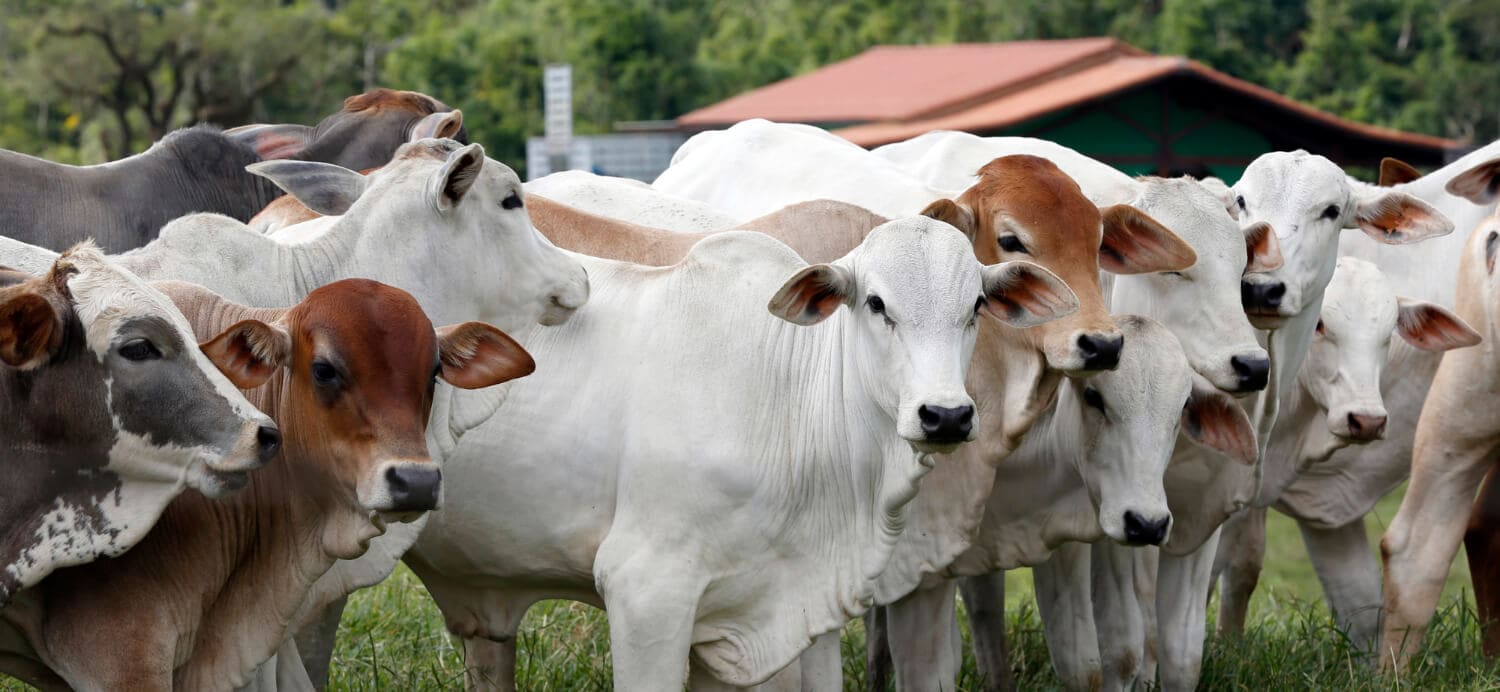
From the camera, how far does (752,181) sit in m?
5.76

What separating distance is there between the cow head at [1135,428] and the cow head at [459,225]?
1315mm

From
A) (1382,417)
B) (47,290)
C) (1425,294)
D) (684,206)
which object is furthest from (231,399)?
(1425,294)

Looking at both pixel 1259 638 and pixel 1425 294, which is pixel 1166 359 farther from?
pixel 1425 294

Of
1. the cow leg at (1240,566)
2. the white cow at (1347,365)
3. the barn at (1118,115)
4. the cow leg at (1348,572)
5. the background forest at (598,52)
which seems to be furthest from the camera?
the background forest at (598,52)

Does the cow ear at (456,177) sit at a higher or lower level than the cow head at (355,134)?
higher

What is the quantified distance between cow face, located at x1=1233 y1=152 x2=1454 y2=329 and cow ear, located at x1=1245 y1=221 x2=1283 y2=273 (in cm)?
3

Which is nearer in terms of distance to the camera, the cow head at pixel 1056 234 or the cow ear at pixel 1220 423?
the cow head at pixel 1056 234

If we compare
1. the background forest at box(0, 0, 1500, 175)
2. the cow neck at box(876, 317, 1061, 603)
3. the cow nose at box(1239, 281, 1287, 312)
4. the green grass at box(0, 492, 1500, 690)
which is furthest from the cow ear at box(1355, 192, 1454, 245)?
the background forest at box(0, 0, 1500, 175)

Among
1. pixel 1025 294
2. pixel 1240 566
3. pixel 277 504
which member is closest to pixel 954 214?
pixel 1025 294

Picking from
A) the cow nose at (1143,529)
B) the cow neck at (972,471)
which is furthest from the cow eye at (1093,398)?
the cow nose at (1143,529)

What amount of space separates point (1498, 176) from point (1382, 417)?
1121 mm

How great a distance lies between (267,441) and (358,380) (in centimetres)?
22

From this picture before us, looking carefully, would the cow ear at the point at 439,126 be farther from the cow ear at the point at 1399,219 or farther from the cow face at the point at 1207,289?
the cow ear at the point at 1399,219

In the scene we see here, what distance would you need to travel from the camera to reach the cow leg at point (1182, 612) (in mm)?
5293
